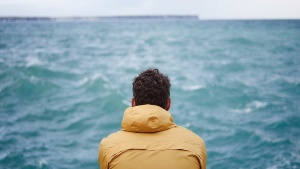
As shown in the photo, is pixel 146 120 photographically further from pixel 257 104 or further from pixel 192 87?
pixel 192 87

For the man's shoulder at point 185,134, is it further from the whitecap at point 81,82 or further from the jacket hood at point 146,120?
the whitecap at point 81,82

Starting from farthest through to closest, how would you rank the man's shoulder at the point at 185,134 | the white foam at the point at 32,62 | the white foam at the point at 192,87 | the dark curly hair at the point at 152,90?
1. the white foam at the point at 32,62
2. the white foam at the point at 192,87
3. the dark curly hair at the point at 152,90
4. the man's shoulder at the point at 185,134

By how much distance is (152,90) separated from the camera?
8.18 ft

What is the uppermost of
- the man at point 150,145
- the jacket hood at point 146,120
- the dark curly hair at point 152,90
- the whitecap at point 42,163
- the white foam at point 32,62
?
the white foam at point 32,62

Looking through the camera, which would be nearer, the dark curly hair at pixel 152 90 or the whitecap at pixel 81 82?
the dark curly hair at pixel 152 90

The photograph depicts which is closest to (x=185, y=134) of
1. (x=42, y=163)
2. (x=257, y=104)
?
Result: (x=42, y=163)

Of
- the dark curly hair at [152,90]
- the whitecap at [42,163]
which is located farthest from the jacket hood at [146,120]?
the whitecap at [42,163]

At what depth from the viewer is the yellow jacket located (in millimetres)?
2037

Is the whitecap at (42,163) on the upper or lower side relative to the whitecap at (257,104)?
lower

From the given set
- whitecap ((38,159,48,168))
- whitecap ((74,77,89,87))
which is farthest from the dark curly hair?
whitecap ((74,77,89,87))

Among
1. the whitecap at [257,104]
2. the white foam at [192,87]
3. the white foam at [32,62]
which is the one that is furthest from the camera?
the white foam at [32,62]

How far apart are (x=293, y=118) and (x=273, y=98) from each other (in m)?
2.90

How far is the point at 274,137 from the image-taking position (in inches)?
382

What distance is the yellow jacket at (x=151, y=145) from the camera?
2.04 meters
